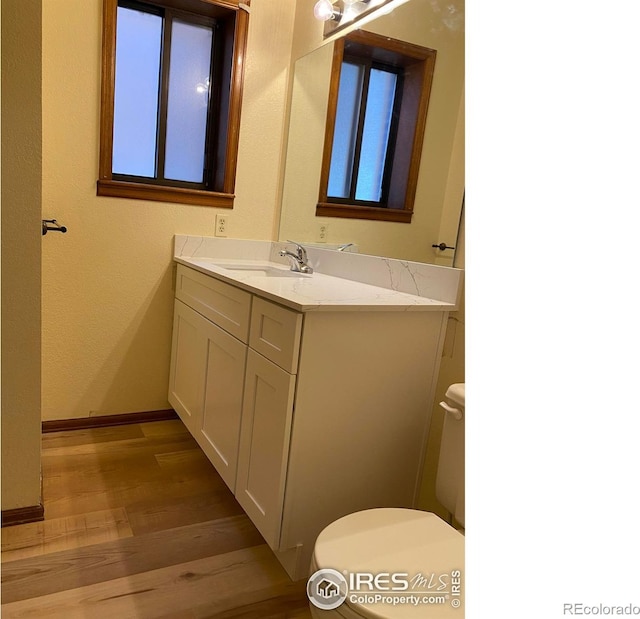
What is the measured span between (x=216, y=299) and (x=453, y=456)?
42.6 inches

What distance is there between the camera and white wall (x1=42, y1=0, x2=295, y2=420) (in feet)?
6.73

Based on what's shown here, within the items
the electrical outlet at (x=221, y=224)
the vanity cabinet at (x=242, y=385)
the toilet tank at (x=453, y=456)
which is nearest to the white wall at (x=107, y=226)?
the electrical outlet at (x=221, y=224)

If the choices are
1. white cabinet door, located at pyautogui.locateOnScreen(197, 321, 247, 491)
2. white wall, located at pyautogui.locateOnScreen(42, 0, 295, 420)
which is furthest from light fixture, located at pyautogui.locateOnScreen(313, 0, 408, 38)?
white cabinet door, located at pyautogui.locateOnScreen(197, 321, 247, 491)

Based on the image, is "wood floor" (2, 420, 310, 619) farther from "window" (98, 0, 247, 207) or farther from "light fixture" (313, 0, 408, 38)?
A: "light fixture" (313, 0, 408, 38)

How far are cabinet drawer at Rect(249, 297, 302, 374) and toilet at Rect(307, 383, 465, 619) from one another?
1.47 ft

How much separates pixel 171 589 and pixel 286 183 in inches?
74.1

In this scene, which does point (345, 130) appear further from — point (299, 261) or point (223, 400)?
point (223, 400)

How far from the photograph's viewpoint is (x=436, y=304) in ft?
5.14

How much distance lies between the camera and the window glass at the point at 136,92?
7.21ft

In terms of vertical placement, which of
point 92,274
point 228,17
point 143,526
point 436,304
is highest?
point 228,17

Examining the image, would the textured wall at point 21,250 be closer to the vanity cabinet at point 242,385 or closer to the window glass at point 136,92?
the vanity cabinet at point 242,385
